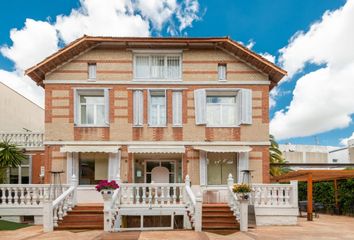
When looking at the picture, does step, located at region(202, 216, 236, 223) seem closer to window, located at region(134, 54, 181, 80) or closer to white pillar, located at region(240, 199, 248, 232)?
white pillar, located at region(240, 199, 248, 232)

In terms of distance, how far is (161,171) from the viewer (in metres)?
17.6

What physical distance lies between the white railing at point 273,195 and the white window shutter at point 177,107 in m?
4.60

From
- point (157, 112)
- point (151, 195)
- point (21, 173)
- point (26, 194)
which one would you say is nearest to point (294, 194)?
point (151, 195)

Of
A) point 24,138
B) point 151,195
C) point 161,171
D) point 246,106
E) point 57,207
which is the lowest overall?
point 57,207

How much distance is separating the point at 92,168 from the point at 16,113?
38.0 ft

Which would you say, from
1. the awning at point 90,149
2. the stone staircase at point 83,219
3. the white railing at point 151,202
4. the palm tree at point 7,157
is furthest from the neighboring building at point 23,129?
the white railing at point 151,202

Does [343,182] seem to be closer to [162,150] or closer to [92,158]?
[162,150]

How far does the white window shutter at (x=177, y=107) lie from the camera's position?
55.8 feet

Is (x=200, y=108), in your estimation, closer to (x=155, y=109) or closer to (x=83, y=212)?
(x=155, y=109)

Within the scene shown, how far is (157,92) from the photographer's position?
1723 centimetres

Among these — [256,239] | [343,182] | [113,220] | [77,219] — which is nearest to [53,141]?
[77,219]

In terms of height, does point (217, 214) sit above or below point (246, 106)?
below

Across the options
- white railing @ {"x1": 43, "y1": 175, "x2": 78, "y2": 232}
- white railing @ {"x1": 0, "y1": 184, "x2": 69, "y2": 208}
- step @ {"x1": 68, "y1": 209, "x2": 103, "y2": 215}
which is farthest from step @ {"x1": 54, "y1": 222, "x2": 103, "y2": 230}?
white railing @ {"x1": 0, "y1": 184, "x2": 69, "y2": 208}

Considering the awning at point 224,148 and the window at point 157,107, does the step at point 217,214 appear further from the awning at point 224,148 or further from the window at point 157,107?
the window at point 157,107
